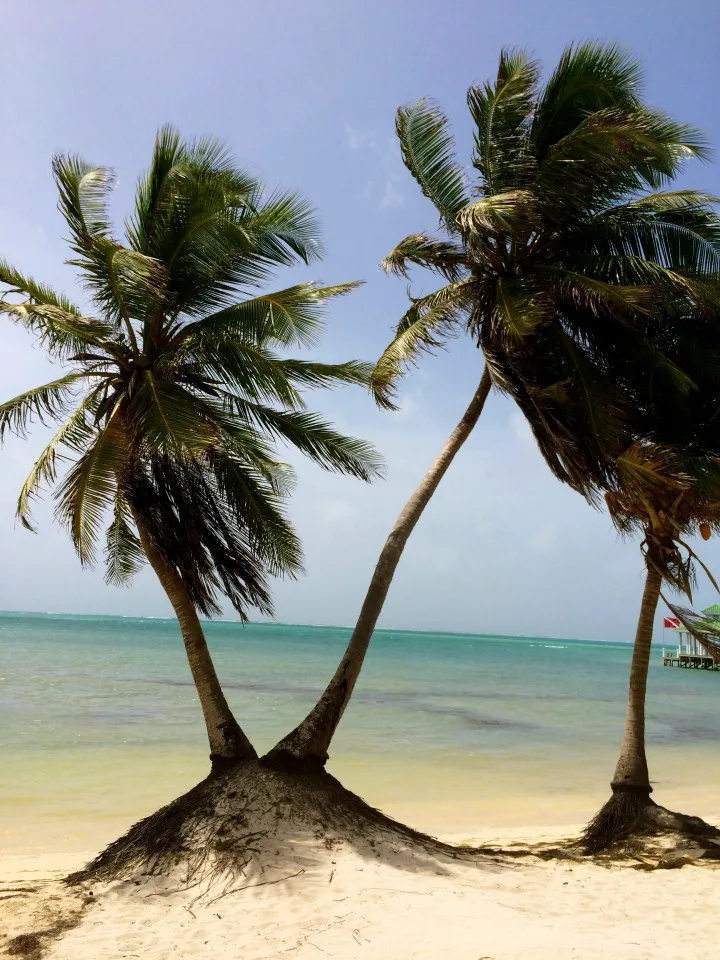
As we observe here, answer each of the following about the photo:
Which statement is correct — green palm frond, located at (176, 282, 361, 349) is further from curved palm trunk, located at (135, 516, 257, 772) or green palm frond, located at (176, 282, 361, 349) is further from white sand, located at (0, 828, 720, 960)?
white sand, located at (0, 828, 720, 960)

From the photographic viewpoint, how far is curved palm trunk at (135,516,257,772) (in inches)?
309

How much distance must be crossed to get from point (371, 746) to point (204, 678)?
10.5 m

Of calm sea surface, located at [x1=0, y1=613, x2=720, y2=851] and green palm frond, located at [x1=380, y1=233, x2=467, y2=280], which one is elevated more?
green palm frond, located at [x1=380, y1=233, x2=467, y2=280]

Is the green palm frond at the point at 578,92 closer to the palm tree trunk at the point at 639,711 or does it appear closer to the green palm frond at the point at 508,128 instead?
the green palm frond at the point at 508,128

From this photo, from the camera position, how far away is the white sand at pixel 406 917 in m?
5.24

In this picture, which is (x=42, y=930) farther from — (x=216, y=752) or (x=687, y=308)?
(x=687, y=308)

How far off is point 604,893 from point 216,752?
3884 millimetres

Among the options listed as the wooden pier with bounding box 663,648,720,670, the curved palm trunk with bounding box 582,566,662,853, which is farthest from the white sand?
the wooden pier with bounding box 663,648,720,670

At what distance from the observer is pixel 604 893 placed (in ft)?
21.8

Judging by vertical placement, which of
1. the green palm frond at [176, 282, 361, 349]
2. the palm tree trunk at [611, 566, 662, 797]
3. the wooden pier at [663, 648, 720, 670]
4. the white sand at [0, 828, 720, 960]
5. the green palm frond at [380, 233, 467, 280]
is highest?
the green palm frond at [380, 233, 467, 280]

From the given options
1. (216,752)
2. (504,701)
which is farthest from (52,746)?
(504,701)

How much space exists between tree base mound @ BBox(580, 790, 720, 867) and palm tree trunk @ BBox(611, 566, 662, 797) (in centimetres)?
14

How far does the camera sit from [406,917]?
5707 millimetres

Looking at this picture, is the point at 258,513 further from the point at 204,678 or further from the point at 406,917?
the point at 406,917
